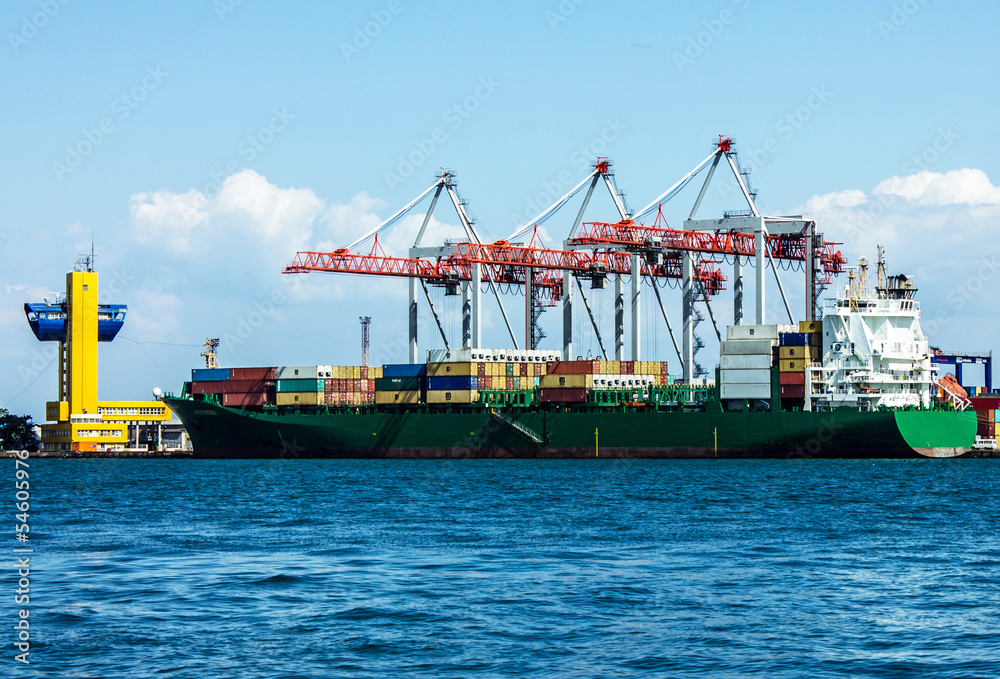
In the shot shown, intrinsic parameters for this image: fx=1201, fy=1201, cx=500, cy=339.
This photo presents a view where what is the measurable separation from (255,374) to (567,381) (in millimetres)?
23986

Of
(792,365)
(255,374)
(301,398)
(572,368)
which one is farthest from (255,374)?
(792,365)

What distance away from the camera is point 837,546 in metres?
29.3

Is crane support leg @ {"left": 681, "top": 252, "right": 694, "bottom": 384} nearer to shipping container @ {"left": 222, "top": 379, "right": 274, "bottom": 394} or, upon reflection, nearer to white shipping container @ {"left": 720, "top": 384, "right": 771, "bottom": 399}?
white shipping container @ {"left": 720, "top": 384, "right": 771, "bottom": 399}

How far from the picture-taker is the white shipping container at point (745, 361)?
2884 inches

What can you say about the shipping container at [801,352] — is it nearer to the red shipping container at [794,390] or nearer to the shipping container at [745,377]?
the shipping container at [745,377]

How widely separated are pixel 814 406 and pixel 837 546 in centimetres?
4445

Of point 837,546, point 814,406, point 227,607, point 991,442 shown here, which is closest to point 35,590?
point 227,607

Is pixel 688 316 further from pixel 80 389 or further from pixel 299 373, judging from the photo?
pixel 80 389

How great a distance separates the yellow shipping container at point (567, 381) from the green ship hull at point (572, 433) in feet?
5.38

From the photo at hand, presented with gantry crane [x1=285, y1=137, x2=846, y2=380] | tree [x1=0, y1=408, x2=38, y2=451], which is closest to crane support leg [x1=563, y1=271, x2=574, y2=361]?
gantry crane [x1=285, y1=137, x2=846, y2=380]

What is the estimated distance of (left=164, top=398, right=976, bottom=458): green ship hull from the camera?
7081 centimetres

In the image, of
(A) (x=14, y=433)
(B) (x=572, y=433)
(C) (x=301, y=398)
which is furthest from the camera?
(A) (x=14, y=433)

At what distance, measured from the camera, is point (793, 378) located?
2849 inches

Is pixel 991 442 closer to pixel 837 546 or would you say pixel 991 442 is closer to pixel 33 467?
pixel 837 546
